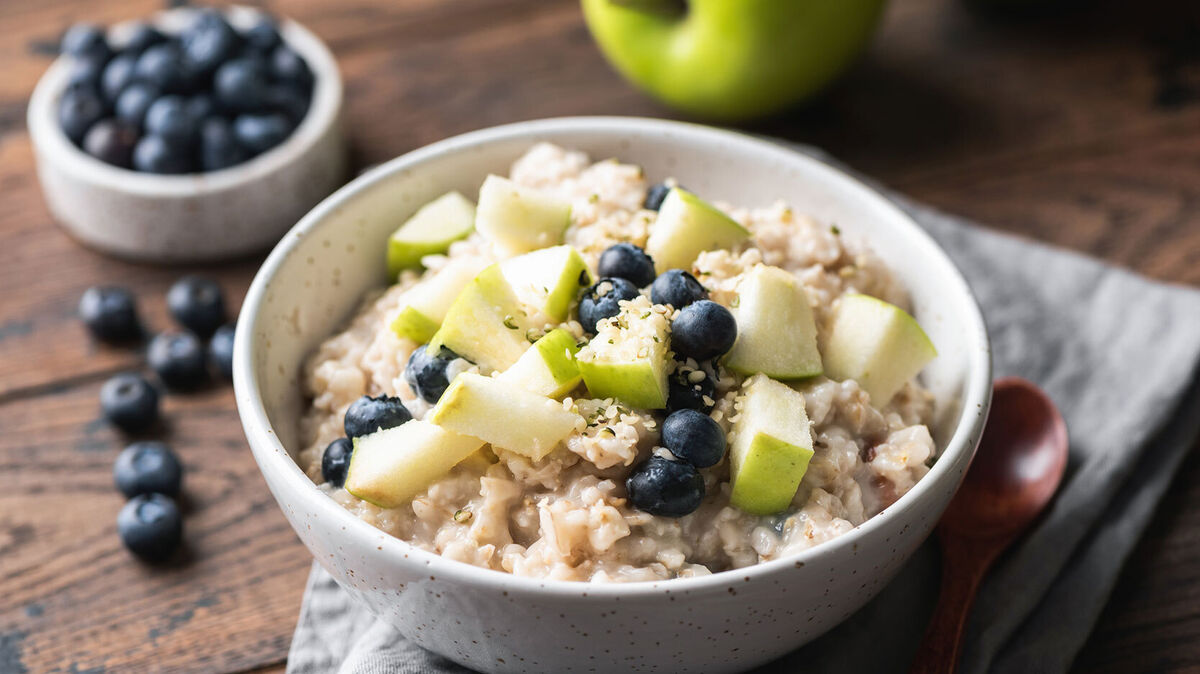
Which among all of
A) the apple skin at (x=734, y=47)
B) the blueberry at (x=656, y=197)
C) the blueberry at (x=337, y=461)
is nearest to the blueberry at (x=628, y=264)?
the blueberry at (x=656, y=197)

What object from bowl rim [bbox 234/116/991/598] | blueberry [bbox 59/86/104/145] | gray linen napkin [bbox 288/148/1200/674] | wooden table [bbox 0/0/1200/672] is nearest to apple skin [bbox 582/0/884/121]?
wooden table [bbox 0/0/1200/672]

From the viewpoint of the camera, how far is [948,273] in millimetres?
1788

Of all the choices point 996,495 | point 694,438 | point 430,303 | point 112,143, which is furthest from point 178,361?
point 996,495

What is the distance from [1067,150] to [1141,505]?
115 centimetres

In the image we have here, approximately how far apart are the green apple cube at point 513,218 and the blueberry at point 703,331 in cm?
35

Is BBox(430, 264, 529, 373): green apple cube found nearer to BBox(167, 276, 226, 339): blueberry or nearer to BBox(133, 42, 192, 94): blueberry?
BBox(167, 276, 226, 339): blueberry

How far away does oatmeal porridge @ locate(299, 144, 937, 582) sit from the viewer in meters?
1.44

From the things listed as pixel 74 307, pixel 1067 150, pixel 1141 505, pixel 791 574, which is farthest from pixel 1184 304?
pixel 74 307

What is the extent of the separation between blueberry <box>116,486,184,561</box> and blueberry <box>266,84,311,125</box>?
113 cm

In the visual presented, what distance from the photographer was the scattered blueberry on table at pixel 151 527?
1889 mm

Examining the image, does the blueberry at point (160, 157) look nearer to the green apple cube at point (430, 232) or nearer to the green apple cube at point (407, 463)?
the green apple cube at point (430, 232)

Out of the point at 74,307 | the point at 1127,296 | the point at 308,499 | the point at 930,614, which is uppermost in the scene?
the point at 308,499

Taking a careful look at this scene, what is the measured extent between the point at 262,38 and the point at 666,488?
1.90m

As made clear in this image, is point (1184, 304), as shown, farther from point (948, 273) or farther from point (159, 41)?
point (159, 41)
